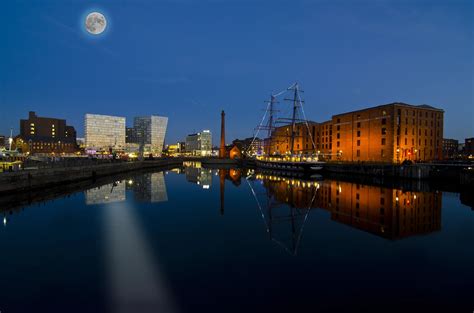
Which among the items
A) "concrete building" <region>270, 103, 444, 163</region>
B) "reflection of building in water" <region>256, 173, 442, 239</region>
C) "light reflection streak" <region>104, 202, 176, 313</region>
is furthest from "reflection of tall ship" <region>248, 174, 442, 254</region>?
"concrete building" <region>270, 103, 444, 163</region>

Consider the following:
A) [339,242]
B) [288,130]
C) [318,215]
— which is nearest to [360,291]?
[339,242]

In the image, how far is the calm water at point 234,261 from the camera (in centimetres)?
895

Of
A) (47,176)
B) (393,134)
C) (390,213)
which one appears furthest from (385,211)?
(393,134)

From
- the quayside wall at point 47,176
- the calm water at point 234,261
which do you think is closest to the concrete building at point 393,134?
the calm water at point 234,261

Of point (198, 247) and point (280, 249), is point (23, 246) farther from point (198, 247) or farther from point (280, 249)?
point (280, 249)

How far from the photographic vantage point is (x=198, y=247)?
561 inches

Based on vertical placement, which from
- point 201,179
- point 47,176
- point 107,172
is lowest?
point 201,179

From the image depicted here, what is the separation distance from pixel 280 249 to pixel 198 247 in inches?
164

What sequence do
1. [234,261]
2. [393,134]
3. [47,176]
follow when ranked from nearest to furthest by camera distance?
[234,261] < [47,176] < [393,134]

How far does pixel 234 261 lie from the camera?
12.4m

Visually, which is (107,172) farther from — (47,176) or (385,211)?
(385,211)

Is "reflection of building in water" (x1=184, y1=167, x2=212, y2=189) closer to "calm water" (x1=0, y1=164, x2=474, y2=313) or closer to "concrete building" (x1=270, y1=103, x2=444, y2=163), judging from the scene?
"calm water" (x1=0, y1=164, x2=474, y2=313)

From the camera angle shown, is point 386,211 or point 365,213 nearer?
point 365,213

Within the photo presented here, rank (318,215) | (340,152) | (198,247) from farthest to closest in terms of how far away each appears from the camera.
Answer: (340,152), (318,215), (198,247)
